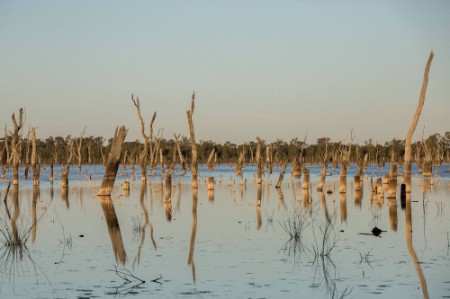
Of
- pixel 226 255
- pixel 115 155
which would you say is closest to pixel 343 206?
pixel 115 155

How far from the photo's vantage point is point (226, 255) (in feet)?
59.1

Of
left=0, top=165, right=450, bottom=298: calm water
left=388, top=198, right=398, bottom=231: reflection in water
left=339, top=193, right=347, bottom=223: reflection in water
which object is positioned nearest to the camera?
left=0, top=165, right=450, bottom=298: calm water

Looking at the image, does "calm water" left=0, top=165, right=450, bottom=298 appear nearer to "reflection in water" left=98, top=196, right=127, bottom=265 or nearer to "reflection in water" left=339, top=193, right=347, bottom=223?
"reflection in water" left=98, top=196, right=127, bottom=265

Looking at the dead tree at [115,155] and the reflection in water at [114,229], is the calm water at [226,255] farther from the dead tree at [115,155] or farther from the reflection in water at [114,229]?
the dead tree at [115,155]

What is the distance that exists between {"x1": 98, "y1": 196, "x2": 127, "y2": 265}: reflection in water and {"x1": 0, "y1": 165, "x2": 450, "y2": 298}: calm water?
0.04 metres

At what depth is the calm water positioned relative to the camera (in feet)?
45.1

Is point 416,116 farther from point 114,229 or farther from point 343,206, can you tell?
point 114,229

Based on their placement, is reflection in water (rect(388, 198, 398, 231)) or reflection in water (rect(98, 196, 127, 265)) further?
reflection in water (rect(388, 198, 398, 231))

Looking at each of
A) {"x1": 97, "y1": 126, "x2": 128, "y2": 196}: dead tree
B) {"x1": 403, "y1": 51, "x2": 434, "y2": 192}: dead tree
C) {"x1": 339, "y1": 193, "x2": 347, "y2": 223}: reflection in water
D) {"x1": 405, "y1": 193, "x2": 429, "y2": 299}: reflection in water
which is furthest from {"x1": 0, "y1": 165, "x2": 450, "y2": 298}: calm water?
{"x1": 97, "y1": 126, "x2": 128, "y2": 196}: dead tree

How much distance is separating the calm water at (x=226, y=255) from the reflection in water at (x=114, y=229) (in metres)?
0.04

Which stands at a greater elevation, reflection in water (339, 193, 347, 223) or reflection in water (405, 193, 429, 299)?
reflection in water (339, 193, 347, 223)

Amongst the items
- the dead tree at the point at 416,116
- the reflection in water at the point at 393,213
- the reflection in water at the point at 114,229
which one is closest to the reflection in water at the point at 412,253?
the reflection in water at the point at 393,213

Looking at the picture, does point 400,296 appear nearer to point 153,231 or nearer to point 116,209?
point 153,231

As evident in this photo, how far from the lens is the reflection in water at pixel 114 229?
1822cm
